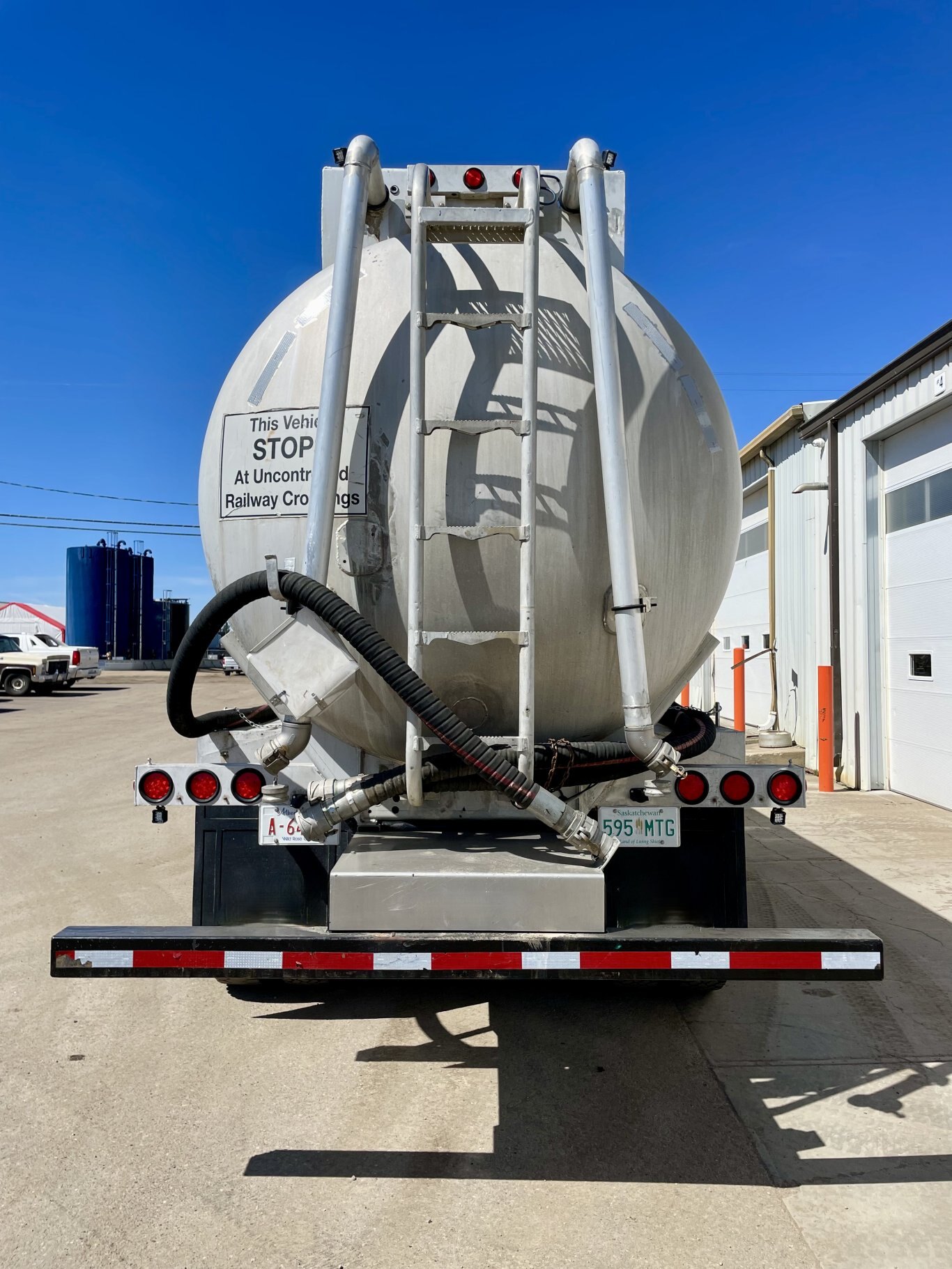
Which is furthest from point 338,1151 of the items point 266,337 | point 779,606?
point 779,606

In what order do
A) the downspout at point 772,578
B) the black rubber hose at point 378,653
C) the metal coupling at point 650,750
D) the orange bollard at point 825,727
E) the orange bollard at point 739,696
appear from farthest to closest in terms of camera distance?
1. the downspout at point 772,578
2. the orange bollard at point 739,696
3. the orange bollard at point 825,727
4. the metal coupling at point 650,750
5. the black rubber hose at point 378,653

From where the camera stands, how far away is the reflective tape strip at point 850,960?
95.9 inches

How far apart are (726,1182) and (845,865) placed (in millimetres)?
Answer: 4162

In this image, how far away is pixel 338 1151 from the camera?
2754 mm

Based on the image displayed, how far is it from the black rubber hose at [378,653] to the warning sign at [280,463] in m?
0.35

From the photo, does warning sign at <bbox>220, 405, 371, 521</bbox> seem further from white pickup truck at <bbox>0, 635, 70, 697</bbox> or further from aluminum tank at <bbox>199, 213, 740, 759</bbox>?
white pickup truck at <bbox>0, 635, 70, 697</bbox>

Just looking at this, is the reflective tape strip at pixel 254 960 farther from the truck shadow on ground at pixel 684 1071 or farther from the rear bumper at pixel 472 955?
the truck shadow on ground at pixel 684 1071

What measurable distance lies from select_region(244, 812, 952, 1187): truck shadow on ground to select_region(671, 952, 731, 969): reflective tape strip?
0.76 meters

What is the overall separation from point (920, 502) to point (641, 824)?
7.25 meters

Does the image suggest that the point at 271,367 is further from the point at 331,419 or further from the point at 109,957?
the point at 109,957

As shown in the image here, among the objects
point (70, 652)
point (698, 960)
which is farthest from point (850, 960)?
point (70, 652)

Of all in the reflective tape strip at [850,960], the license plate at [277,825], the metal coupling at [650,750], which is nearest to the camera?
the reflective tape strip at [850,960]

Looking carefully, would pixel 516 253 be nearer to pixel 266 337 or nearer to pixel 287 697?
pixel 266 337

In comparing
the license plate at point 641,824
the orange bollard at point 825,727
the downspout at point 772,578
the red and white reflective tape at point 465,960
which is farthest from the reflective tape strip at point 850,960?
the downspout at point 772,578
